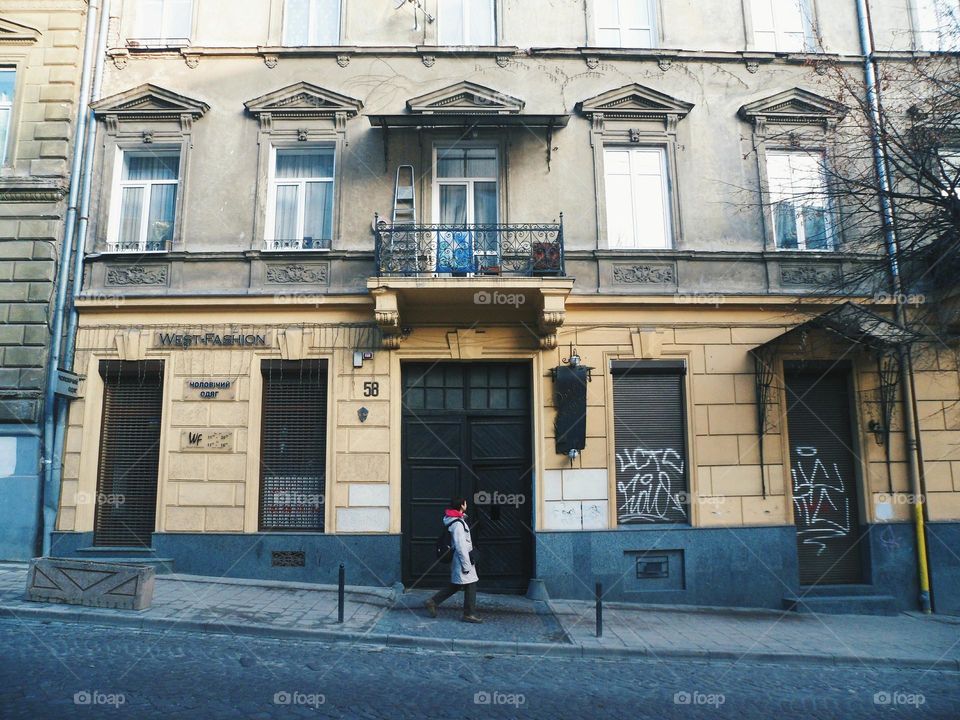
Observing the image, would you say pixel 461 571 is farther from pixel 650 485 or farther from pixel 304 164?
pixel 304 164

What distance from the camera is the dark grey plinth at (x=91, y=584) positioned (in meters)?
8.72

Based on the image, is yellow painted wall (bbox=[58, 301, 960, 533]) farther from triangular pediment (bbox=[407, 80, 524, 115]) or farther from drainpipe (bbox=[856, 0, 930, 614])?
triangular pediment (bbox=[407, 80, 524, 115])

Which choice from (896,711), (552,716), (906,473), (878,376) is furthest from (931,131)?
(552,716)

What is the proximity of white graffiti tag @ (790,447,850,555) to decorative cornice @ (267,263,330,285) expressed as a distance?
8.85m

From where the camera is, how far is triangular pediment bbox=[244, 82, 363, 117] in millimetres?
12188

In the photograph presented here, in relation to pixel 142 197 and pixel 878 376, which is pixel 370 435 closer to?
pixel 142 197

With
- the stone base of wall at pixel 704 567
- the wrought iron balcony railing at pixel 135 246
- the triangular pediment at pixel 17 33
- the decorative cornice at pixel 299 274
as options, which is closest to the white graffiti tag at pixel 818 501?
the stone base of wall at pixel 704 567

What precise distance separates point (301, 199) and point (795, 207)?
9086 mm

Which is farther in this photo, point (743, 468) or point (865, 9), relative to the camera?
point (865, 9)

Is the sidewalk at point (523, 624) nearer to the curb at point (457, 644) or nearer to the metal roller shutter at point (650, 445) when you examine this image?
the curb at point (457, 644)

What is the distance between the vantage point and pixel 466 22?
42.5 feet

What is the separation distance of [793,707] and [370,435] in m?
7.15

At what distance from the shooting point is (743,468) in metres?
11.4

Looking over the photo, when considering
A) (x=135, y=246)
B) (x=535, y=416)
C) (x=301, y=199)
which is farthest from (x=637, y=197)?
(x=135, y=246)
